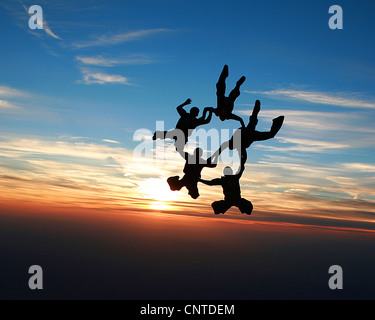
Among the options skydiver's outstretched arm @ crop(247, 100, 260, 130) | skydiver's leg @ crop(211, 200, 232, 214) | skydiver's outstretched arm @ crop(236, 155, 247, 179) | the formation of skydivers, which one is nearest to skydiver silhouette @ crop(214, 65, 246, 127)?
the formation of skydivers

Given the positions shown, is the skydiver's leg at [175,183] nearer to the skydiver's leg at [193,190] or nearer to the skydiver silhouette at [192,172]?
the skydiver silhouette at [192,172]

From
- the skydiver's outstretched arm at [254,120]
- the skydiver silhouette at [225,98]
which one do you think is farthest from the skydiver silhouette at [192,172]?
the skydiver's outstretched arm at [254,120]

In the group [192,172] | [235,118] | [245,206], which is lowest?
[245,206]

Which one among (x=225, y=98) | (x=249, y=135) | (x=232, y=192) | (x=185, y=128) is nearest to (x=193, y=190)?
(x=232, y=192)

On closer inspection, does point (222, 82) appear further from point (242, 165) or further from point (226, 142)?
point (242, 165)

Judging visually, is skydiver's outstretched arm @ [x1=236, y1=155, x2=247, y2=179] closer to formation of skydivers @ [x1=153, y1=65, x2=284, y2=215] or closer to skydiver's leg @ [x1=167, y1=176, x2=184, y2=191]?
formation of skydivers @ [x1=153, y1=65, x2=284, y2=215]

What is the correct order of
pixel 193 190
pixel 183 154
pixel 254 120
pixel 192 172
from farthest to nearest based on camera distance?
pixel 193 190, pixel 192 172, pixel 183 154, pixel 254 120

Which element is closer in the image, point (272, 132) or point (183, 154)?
point (272, 132)
